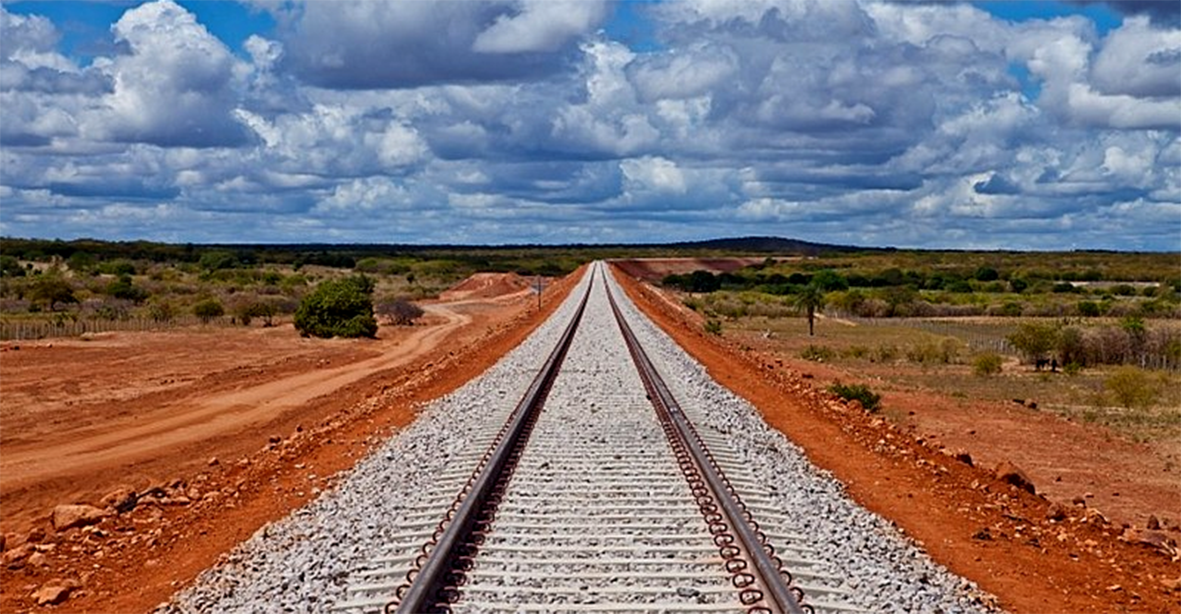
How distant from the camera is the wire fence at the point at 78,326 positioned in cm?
5128

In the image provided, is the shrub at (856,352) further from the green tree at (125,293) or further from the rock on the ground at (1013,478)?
the green tree at (125,293)

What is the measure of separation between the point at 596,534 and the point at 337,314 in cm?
4468

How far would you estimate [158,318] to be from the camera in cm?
6306

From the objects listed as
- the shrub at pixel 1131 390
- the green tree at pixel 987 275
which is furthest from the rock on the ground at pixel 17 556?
the green tree at pixel 987 275

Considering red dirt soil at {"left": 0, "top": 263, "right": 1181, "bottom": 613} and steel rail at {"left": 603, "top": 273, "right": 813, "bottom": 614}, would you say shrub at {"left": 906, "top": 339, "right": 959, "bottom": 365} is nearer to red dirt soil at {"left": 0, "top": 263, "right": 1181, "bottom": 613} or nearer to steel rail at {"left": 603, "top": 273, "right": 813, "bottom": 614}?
red dirt soil at {"left": 0, "top": 263, "right": 1181, "bottom": 613}

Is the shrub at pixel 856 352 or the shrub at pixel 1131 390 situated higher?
the shrub at pixel 1131 390

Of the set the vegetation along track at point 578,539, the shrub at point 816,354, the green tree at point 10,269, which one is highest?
the vegetation along track at point 578,539

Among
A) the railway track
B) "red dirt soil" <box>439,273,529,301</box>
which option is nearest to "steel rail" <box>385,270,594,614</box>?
the railway track

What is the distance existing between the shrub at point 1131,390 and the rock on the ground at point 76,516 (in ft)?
91.4

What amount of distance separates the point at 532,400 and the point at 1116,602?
32.7ft

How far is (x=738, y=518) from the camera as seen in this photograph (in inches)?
395

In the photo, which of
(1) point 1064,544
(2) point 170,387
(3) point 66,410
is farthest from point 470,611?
(2) point 170,387

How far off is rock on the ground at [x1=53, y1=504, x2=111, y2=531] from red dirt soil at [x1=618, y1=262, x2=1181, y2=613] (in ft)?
24.8

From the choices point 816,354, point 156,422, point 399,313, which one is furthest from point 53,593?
point 399,313
